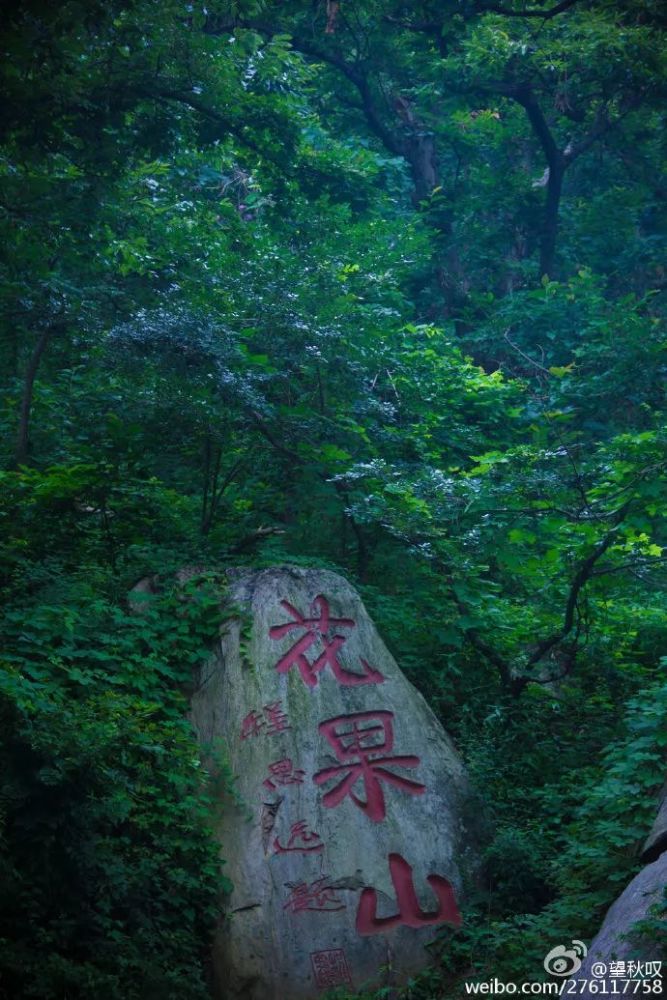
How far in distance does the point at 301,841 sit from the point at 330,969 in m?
0.63

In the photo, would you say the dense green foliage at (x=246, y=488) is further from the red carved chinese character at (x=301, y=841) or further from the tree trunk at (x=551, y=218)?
the tree trunk at (x=551, y=218)

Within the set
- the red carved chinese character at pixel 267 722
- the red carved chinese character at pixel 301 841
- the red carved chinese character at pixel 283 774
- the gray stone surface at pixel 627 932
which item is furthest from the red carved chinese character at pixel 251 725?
the gray stone surface at pixel 627 932

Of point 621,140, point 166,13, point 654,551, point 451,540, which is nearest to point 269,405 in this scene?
point 451,540

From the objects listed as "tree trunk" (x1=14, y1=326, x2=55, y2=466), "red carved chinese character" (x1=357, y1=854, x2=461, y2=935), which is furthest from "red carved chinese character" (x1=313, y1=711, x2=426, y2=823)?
"tree trunk" (x1=14, y1=326, x2=55, y2=466)

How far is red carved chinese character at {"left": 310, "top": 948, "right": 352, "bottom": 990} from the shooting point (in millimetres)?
4520

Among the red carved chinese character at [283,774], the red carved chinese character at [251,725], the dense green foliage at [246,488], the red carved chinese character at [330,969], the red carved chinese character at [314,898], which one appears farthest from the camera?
the red carved chinese character at [251,725]

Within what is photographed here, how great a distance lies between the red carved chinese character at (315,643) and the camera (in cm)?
550

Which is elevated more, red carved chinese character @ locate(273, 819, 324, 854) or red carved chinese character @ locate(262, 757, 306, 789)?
red carved chinese character @ locate(262, 757, 306, 789)

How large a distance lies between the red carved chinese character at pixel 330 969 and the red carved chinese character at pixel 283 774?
0.87 metres

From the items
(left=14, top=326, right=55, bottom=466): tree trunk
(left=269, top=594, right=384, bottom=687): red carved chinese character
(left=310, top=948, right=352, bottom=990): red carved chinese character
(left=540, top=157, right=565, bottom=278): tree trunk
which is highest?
(left=540, top=157, right=565, bottom=278): tree trunk

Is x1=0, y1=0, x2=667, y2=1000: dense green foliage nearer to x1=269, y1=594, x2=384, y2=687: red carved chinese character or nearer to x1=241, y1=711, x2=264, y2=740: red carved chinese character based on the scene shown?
x1=241, y1=711, x2=264, y2=740: red carved chinese character

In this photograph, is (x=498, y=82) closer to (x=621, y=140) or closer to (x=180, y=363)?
(x=621, y=140)

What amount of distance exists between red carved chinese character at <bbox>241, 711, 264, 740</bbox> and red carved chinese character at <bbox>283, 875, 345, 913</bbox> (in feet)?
2.77

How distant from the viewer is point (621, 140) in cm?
1287
